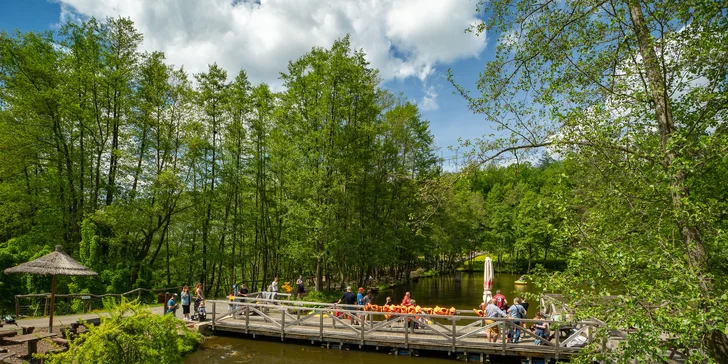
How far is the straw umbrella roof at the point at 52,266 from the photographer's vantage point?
11008 millimetres

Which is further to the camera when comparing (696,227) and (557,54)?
(557,54)

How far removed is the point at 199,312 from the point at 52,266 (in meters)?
5.46

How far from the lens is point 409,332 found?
13.0m

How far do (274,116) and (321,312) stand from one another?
1411cm

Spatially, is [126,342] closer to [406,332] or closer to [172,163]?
[406,332]

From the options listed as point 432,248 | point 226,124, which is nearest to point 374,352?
point 226,124

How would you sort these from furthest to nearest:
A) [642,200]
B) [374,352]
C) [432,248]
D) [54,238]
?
[432,248]
[54,238]
[374,352]
[642,200]

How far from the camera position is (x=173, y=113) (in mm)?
23156

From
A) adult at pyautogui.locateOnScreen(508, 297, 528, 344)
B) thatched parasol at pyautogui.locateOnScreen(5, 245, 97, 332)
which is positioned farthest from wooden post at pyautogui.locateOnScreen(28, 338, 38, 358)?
adult at pyautogui.locateOnScreen(508, 297, 528, 344)

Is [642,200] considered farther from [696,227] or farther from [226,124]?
[226,124]

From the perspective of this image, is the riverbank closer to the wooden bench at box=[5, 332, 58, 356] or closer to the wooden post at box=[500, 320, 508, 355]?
the wooden post at box=[500, 320, 508, 355]

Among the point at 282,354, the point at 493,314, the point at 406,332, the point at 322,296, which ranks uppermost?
the point at 493,314

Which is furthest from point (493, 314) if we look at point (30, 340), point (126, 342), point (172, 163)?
point (172, 163)

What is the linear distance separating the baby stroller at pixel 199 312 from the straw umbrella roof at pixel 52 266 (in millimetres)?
→ 4588
